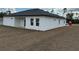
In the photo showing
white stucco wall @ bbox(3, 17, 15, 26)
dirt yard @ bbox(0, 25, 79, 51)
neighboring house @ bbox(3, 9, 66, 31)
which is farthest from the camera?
white stucco wall @ bbox(3, 17, 15, 26)

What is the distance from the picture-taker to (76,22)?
47.2 m

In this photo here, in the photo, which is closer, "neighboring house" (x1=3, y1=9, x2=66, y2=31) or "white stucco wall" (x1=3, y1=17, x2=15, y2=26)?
"neighboring house" (x1=3, y1=9, x2=66, y2=31)

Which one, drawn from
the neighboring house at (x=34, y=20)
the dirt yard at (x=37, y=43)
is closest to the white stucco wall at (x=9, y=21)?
the neighboring house at (x=34, y=20)

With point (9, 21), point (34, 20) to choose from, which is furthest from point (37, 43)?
point (9, 21)

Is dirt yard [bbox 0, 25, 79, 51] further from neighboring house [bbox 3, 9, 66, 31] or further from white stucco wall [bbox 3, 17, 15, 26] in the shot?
white stucco wall [bbox 3, 17, 15, 26]

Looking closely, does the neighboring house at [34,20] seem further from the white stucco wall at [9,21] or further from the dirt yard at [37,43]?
the dirt yard at [37,43]

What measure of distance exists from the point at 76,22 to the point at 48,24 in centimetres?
2445

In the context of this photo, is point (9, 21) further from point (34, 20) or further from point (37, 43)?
point (37, 43)

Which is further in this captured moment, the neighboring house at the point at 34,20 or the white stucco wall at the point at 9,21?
the white stucco wall at the point at 9,21

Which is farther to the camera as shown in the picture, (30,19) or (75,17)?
(75,17)

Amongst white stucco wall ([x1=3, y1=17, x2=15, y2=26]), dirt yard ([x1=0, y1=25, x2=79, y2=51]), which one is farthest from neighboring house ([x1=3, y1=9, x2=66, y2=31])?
dirt yard ([x1=0, y1=25, x2=79, y2=51])
